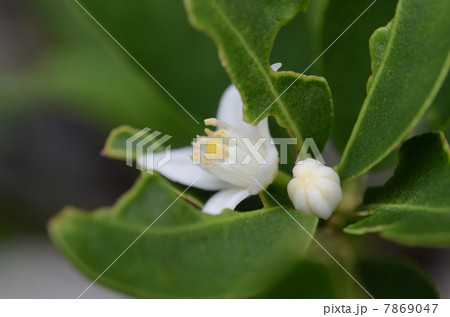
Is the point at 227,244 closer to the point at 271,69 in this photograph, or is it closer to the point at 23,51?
the point at 271,69

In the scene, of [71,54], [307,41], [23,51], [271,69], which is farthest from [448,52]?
[23,51]

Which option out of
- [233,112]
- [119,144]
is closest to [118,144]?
[119,144]

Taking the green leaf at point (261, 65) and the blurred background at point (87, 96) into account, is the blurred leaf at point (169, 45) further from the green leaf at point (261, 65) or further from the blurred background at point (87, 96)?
the green leaf at point (261, 65)

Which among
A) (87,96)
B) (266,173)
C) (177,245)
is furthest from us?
(87,96)

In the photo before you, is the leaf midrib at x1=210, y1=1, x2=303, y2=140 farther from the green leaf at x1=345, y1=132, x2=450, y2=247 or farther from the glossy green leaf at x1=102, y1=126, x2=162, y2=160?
the glossy green leaf at x1=102, y1=126, x2=162, y2=160

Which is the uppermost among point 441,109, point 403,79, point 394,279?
point 403,79

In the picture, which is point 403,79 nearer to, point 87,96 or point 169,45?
point 169,45

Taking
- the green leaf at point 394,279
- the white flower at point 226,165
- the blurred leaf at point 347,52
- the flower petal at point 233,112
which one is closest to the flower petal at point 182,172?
the white flower at point 226,165
